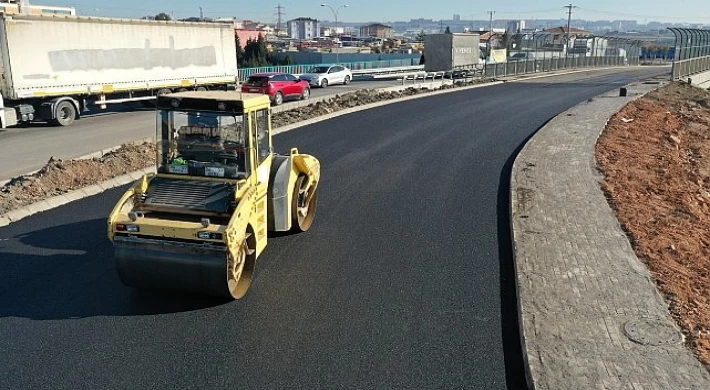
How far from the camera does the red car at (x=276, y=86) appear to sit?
1095 inches

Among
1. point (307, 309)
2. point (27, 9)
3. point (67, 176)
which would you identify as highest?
point (27, 9)

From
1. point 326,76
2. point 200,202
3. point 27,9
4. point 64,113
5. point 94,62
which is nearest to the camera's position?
point 200,202

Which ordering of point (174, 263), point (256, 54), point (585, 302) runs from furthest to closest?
point (256, 54)
point (585, 302)
point (174, 263)

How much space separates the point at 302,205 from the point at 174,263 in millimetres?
3317

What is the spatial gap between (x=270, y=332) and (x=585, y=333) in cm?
346

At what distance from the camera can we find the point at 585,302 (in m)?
7.41

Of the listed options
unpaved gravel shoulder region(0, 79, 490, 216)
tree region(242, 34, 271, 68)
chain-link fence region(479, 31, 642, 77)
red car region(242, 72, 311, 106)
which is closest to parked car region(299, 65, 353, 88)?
red car region(242, 72, 311, 106)

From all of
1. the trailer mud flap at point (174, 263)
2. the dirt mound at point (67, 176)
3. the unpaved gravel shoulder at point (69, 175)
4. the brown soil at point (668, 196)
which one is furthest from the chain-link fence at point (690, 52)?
the trailer mud flap at point (174, 263)

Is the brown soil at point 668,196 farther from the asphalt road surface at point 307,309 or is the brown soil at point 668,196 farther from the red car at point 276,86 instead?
the red car at point 276,86

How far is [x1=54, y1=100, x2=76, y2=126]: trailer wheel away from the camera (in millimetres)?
21303

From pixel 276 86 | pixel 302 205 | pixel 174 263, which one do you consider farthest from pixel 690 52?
pixel 174 263

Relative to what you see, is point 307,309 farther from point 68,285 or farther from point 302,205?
point 68,285

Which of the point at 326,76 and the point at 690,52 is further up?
the point at 690,52

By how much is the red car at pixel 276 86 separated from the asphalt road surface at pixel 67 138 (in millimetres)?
5097
